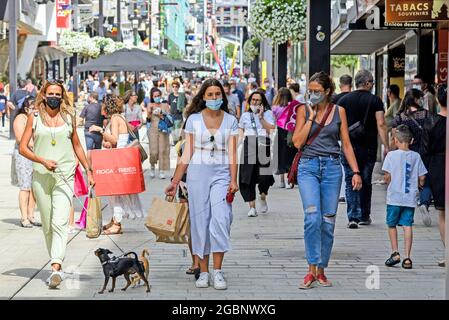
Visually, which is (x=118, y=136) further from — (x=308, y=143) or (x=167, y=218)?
(x=308, y=143)

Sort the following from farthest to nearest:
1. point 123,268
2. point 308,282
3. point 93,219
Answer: point 93,219 < point 308,282 < point 123,268

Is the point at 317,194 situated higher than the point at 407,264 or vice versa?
the point at 317,194

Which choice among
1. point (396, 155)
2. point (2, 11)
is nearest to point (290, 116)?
point (396, 155)

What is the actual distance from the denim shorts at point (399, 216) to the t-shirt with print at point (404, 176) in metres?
0.06

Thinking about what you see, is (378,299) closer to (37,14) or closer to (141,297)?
(141,297)

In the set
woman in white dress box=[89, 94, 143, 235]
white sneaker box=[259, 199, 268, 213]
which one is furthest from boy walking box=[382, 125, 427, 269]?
white sneaker box=[259, 199, 268, 213]

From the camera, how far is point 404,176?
10203 mm

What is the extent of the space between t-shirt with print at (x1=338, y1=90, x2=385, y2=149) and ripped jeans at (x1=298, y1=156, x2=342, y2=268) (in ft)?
13.7

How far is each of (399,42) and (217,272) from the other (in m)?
15.9

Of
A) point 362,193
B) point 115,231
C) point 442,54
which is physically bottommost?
point 115,231

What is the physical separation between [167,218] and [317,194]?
1302mm

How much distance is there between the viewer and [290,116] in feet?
36.4

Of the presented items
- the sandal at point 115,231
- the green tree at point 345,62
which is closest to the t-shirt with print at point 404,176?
the sandal at point 115,231

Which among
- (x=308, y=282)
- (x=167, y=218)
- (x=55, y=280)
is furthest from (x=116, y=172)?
(x=308, y=282)
